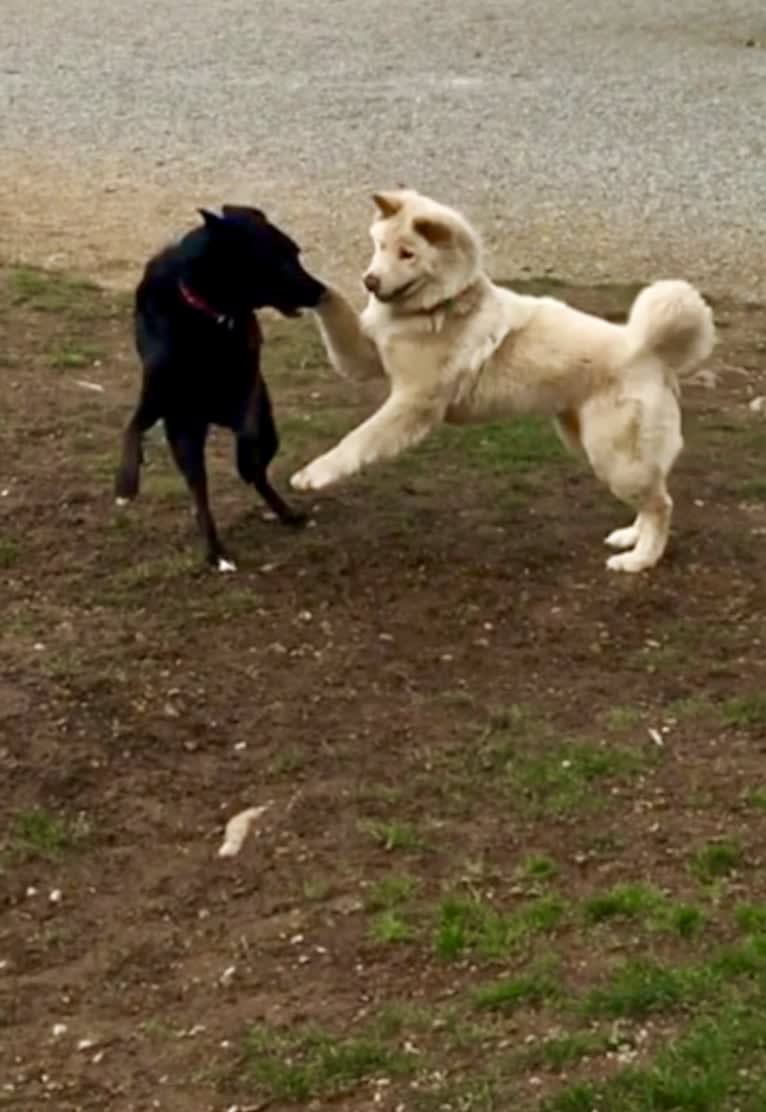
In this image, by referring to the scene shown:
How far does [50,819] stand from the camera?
4.84 m

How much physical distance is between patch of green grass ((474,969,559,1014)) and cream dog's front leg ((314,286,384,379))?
2655 millimetres

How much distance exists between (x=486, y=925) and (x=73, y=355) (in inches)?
178

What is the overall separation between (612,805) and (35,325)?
15.1 ft

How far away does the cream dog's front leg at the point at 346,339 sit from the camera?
6.27 m

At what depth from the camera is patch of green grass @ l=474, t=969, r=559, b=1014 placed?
13.3 ft

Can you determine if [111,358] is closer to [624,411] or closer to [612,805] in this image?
[624,411]

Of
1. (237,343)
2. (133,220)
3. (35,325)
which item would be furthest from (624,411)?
(133,220)

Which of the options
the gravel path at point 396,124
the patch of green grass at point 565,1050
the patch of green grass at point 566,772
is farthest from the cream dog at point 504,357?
the gravel path at point 396,124

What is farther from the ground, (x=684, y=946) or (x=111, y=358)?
(x=684, y=946)

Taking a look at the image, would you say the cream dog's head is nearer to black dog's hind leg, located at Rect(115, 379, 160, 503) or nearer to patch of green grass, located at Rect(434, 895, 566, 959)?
black dog's hind leg, located at Rect(115, 379, 160, 503)

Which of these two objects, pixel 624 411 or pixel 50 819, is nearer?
pixel 50 819

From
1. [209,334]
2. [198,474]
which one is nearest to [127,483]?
[198,474]

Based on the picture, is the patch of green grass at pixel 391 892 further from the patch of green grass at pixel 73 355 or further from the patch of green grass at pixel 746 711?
the patch of green grass at pixel 73 355

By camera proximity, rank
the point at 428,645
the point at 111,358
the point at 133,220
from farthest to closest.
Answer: the point at 133,220 → the point at 111,358 → the point at 428,645
